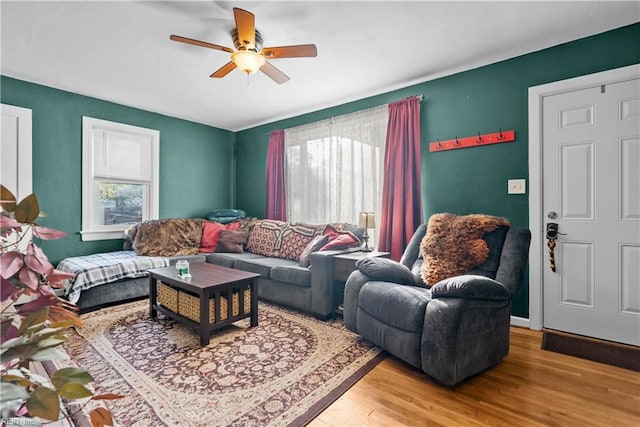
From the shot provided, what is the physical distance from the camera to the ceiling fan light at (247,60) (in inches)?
91.4

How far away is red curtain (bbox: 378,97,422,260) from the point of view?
3436 millimetres

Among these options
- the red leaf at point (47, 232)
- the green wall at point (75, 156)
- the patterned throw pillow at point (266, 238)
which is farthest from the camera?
the patterned throw pillow at point (266, 238)

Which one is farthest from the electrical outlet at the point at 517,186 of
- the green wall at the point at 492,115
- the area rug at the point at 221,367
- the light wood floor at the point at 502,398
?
the area rug at the point at 221,367

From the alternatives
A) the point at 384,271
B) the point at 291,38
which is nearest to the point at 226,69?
the point at 291,38

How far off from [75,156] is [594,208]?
5.31 meters

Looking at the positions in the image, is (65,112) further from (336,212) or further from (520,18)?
(520,18)

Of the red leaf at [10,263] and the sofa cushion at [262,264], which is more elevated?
the red leaf at [10,263]

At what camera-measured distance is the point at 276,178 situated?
4824mm

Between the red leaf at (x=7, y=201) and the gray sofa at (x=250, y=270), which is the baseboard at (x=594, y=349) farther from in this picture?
the red leaf at (x=7, y=201)

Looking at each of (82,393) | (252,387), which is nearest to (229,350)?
(252,387)

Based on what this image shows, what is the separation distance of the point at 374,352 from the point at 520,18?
2652 millimetres

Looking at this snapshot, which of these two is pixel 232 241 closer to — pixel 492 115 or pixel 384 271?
pixel 384 271

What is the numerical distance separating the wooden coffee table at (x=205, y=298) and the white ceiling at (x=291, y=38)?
1968mm

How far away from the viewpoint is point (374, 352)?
229cm
